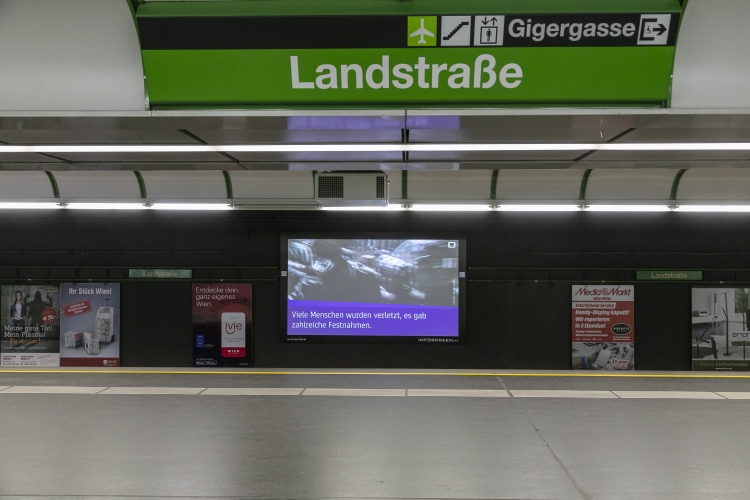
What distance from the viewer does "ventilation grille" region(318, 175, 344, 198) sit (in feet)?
20.8

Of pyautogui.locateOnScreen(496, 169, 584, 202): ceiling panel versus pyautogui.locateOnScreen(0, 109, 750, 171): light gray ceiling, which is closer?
pyautogui.locateOnScreen(0, 109, 750, 171): light gray ceiling

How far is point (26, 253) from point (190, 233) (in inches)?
109

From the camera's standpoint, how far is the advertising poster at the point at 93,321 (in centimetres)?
905

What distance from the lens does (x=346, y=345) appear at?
893 cm

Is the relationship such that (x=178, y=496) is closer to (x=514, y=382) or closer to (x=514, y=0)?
(x=514, y=0)

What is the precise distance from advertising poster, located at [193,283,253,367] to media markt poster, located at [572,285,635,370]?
5.25 metres

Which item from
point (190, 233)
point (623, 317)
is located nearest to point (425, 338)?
point (623, 317)

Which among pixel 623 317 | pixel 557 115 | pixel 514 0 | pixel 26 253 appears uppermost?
Result: pixel 514 0

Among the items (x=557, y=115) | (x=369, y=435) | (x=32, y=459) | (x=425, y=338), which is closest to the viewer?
(x=557, y=115)

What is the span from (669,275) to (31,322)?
1034cm

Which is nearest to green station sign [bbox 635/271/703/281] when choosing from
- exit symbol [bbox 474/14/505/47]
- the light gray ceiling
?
the light gray ceiling

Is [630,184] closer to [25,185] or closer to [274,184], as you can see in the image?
[274,184]

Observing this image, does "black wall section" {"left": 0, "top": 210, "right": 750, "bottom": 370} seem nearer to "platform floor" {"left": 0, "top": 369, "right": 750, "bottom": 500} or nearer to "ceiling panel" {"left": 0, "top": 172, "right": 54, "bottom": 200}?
"ceiling panel" {"left": 0, "top": 172, "right": 54, "bottom": 200}

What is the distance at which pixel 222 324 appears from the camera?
8.98 meters
